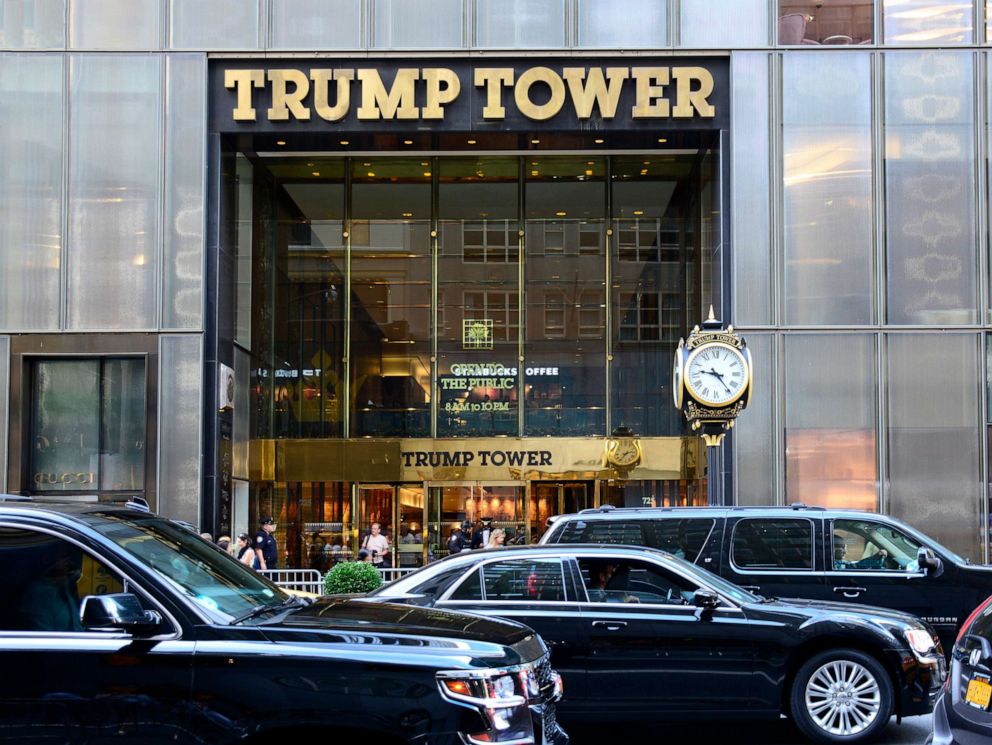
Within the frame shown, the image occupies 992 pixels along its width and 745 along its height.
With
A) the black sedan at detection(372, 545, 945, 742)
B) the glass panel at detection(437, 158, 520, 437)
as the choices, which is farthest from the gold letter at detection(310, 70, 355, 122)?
the black sedan at detection(372, 545, 945, 742)

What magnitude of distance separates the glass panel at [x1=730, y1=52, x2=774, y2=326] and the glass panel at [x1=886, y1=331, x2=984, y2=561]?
2.52 m

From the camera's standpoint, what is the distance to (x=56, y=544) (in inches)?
210

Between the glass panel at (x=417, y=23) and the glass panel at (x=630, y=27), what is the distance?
2408mm

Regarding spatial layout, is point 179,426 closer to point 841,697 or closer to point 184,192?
point 184,192

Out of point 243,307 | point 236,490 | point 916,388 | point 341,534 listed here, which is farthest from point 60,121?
point 916,388

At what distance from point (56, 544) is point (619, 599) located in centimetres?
518

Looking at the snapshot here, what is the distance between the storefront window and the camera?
2177 cm

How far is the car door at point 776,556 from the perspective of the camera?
11.7 metres

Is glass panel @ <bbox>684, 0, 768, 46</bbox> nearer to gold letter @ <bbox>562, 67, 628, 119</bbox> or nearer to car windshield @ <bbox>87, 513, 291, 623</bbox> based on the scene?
gold letter @ <bbox>562, 67, 628, 119</bbox>

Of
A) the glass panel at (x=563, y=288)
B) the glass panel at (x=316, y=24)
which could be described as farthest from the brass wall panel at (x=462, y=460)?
the glass panel at (x=316, y=24)

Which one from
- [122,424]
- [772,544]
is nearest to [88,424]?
[122,424]

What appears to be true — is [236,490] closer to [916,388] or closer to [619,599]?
[916,388]

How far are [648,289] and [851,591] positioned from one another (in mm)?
15564

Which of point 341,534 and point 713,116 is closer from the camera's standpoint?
point 713,116
